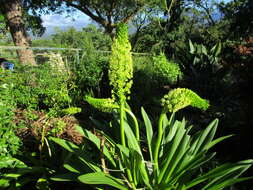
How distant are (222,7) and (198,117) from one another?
24.2m

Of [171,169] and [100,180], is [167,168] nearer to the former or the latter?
[171,169]

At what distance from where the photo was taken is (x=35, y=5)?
479 inches

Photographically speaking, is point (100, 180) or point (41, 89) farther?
point (41, 89)

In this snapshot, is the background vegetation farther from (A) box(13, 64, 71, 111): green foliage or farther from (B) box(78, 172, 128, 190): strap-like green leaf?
(B) box(78, 172, 128, 190): strap-like green leaf

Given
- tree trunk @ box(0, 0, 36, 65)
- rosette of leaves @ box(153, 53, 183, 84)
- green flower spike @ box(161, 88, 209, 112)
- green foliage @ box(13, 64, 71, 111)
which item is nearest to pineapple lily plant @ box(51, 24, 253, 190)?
green flower spike @ box(161, 88, 209, 112)

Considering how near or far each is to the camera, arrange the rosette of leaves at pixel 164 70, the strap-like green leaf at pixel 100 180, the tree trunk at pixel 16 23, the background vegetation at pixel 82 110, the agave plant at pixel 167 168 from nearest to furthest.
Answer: the strap-like green leaf at pixel 100 180
the agave plant at pixel 167 168
the background vegetation at pixel 82 110
the tree trunk at pixel 16 23
the rosette of leaves at pixel 164 70

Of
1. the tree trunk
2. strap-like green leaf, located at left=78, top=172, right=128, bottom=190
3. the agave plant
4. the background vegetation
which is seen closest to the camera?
strap-like green leaf, located at left=78, top=172, right=128, bottom=190

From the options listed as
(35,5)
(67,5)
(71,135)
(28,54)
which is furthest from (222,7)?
(71,135)

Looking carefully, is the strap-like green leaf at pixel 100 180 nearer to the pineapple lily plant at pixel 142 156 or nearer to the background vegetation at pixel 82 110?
the pineapple lily plant at pixel 142 156

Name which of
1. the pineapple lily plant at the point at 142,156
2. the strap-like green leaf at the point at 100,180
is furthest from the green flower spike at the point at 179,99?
the strap-like green leaf at the point at 100,180

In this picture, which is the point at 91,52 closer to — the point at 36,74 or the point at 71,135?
the point at 36,74

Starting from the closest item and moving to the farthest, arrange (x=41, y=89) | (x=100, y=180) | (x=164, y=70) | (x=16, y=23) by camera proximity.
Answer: (x=100, y=180) → (x=41, y=89) → (x=16, y=23) → (x=164, y=70)

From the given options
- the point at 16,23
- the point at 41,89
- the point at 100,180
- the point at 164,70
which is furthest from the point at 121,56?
the point at 16,23

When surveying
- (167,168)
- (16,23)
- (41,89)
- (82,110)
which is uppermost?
(16,23)
